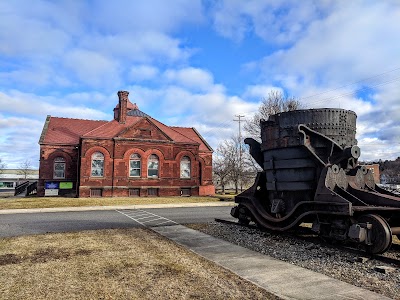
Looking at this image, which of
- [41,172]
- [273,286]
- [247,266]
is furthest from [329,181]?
[41,172]

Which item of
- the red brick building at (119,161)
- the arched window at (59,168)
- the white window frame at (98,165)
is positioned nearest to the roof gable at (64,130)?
the red brick building at (119,161)

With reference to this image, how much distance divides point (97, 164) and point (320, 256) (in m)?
25.4

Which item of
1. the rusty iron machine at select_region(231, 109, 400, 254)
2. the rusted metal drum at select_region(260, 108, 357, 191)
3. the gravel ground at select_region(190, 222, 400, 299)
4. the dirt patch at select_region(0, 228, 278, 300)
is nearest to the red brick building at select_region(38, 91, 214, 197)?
the gravel ground at select_region(190, 222, 400, 299)

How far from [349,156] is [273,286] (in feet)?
13.7

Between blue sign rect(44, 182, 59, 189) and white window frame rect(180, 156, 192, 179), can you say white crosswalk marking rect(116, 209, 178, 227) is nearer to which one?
white window frame rect(180, 156, 192, 179)

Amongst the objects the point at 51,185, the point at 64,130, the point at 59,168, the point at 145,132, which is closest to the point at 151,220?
the point at 145,132

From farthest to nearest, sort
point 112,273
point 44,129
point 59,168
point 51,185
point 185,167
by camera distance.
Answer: point 185,167 < point 44,129 < point 59,168 < point 51,185 < point 112,273

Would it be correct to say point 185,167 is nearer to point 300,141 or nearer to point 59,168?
point 59,168

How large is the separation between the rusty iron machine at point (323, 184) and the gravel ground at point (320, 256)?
1.29 feet

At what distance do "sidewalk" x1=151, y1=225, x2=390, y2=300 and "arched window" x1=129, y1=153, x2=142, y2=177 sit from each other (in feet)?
74.2

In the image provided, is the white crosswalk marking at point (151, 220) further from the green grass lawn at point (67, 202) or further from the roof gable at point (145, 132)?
the roof gable at point (145, 132)

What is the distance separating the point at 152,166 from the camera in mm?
30906

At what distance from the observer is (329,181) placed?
7.51 meters

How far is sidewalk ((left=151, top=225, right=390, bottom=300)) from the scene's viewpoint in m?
4.50
